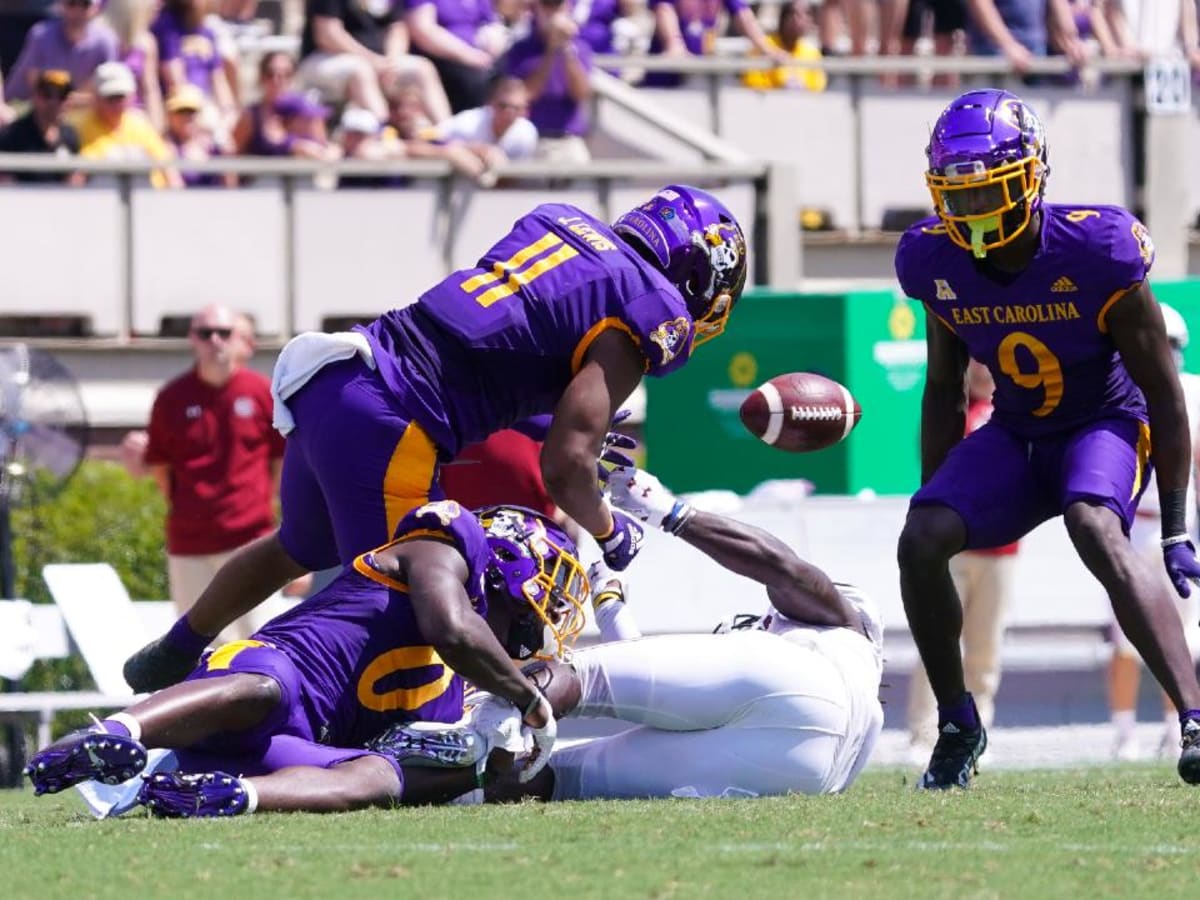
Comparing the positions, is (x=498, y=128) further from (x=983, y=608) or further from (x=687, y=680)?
(x=687, y=680)

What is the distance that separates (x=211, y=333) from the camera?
1054 centimetres

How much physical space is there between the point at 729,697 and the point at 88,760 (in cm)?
169

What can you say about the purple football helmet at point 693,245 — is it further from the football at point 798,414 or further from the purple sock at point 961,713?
the purple sock at point 961,713

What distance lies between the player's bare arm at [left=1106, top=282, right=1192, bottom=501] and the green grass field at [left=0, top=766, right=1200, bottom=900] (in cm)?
96

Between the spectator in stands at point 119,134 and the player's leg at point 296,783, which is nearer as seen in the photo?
the player's leg at point 296,783

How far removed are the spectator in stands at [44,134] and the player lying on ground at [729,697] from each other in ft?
23.3

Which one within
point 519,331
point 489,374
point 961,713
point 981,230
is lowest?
point 961,713

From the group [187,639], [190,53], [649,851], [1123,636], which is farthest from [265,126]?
[649,851]

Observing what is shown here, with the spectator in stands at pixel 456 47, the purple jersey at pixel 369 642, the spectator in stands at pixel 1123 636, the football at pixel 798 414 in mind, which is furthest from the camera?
the spectator in stands at pixel 456 47

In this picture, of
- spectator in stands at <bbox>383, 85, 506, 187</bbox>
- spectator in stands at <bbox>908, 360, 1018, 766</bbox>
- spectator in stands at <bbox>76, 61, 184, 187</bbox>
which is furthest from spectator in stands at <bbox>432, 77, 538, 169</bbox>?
spectator in stands at <bbox>908, 360, 1018, 766</bbox>

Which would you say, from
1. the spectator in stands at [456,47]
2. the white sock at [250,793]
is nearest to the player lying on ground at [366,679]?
the white sock at [250,793]

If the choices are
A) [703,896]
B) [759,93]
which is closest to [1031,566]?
[759,93]

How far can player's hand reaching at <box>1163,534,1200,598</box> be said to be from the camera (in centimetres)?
675

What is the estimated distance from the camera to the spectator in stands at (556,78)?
13750 millimetres
